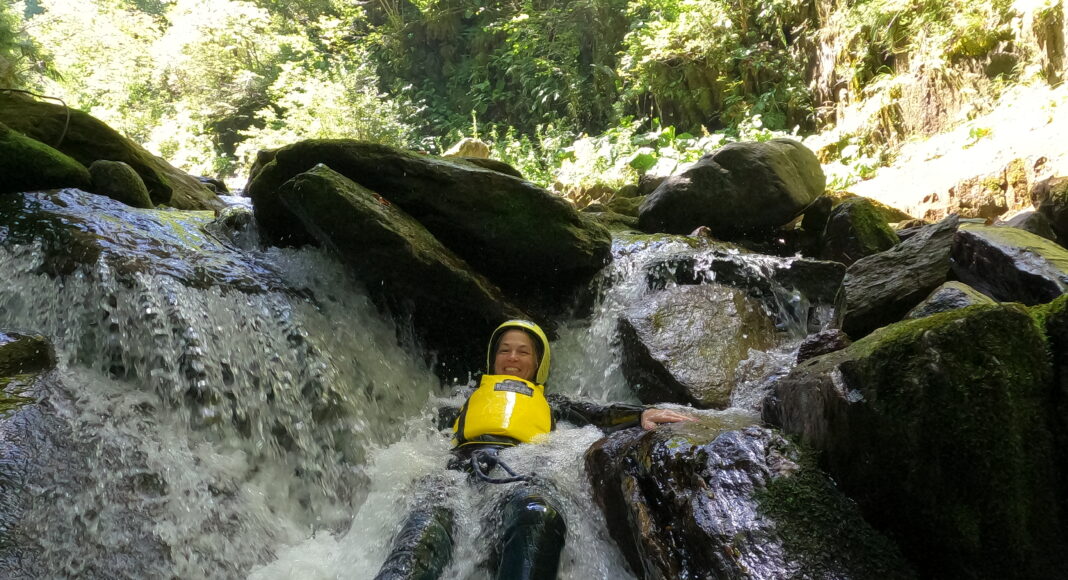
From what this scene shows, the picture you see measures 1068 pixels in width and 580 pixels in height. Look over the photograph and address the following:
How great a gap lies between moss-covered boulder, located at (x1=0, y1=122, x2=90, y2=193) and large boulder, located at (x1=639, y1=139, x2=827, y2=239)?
6.40m

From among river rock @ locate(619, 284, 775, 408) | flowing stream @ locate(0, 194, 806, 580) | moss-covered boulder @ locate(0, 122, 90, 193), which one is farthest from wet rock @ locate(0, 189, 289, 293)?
river rock @ locate(619, 284, 775, 408)

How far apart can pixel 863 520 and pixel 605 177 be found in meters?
12.0

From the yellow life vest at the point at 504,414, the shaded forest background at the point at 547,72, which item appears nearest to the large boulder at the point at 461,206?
the yellow life vest at the point at 504,414

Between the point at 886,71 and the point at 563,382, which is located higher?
the point at 886,71

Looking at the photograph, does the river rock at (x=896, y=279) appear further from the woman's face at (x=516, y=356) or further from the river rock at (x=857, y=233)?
the woman's face at (x=516, y=356)

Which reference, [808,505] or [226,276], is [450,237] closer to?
[226,276]

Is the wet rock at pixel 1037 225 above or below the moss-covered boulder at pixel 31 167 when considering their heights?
above

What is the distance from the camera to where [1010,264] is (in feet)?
14.4

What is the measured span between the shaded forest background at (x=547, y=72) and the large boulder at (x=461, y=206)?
4712 mm

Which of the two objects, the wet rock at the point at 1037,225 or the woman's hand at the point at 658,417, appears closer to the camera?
the woman's hand at the point at 658,417

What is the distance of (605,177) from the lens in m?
13.6

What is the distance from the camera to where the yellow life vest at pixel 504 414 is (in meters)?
3.77

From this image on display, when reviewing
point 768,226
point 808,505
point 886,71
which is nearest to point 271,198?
point 808,505

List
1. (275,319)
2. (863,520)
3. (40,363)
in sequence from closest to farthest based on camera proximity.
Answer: (863,520)
(40,363)
(275,319)
